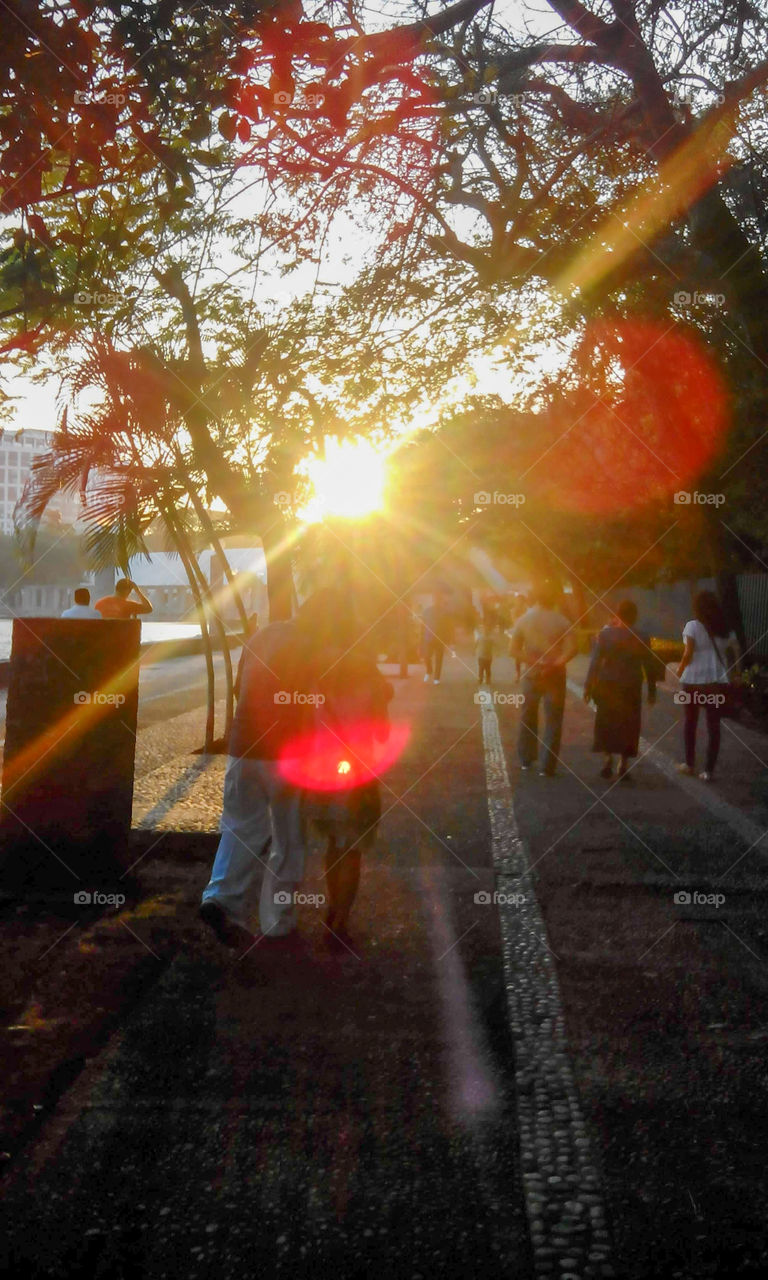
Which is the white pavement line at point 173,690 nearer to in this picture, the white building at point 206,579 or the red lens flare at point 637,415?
the white building at point 206,579

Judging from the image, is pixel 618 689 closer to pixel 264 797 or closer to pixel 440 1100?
pixel 264 797

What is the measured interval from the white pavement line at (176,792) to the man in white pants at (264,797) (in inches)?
96.1

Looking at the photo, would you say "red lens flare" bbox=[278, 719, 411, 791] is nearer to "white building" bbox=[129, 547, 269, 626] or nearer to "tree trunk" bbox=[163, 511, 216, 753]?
"white building" bbox=[129, 547, 269, 626]

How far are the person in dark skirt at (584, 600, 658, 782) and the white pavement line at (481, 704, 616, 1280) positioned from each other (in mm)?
4805

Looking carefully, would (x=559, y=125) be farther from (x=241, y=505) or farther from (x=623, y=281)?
(x=241, y=505)

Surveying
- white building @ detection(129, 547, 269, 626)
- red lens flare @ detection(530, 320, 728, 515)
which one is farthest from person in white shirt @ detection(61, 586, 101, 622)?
red lens flare @ detection(530, 320, 728, 515)

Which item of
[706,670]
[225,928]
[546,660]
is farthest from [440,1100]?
[546,660]

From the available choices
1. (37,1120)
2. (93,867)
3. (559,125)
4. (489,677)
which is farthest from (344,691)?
(489,677)

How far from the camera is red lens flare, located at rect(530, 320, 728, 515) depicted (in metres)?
14.9

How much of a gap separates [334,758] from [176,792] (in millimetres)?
4515

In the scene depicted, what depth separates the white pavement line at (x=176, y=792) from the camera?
336 inches

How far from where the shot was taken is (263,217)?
8891 mm

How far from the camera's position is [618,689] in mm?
11297

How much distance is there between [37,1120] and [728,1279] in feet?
6.47
